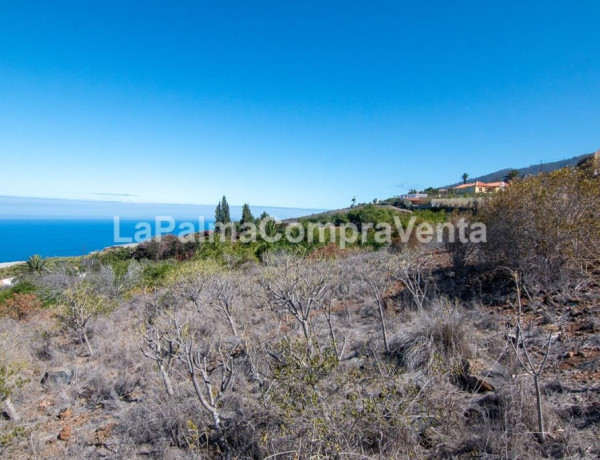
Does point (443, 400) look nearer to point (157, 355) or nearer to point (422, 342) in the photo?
point (422, 342)

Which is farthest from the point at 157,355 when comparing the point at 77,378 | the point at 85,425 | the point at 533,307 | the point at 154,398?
the point at 533,307

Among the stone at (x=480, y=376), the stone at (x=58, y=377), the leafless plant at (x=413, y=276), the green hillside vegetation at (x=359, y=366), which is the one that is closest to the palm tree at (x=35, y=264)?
the green hillside vegetation at (x=359, y=366)

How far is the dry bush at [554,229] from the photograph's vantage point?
6762 mm

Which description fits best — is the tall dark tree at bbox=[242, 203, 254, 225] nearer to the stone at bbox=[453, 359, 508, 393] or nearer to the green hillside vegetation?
the green hillside vegetation

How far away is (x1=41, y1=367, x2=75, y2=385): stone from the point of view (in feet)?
20.4

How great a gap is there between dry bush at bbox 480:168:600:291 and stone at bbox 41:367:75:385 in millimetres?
10074

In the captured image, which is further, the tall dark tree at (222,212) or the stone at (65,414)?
the tall dark tree at (222,212)

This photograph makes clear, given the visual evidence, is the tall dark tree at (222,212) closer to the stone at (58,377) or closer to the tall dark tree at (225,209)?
the tall dark tree at (225,209)

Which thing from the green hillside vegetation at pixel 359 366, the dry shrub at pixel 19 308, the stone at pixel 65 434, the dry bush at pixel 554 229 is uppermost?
the dry bush at pixel 554 229

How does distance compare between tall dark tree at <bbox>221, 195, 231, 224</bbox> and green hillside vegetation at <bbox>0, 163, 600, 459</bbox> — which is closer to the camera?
green hillside vegetation at <bbox>0, 163, 600, 459</bbox>

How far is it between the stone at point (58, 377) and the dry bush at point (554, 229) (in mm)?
10074

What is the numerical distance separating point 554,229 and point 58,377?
36.0 feet

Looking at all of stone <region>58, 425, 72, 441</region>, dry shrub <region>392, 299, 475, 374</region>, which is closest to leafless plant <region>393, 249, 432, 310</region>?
dry shrub <region>392, 299, 475, 374</region>

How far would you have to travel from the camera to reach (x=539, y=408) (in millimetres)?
3047
